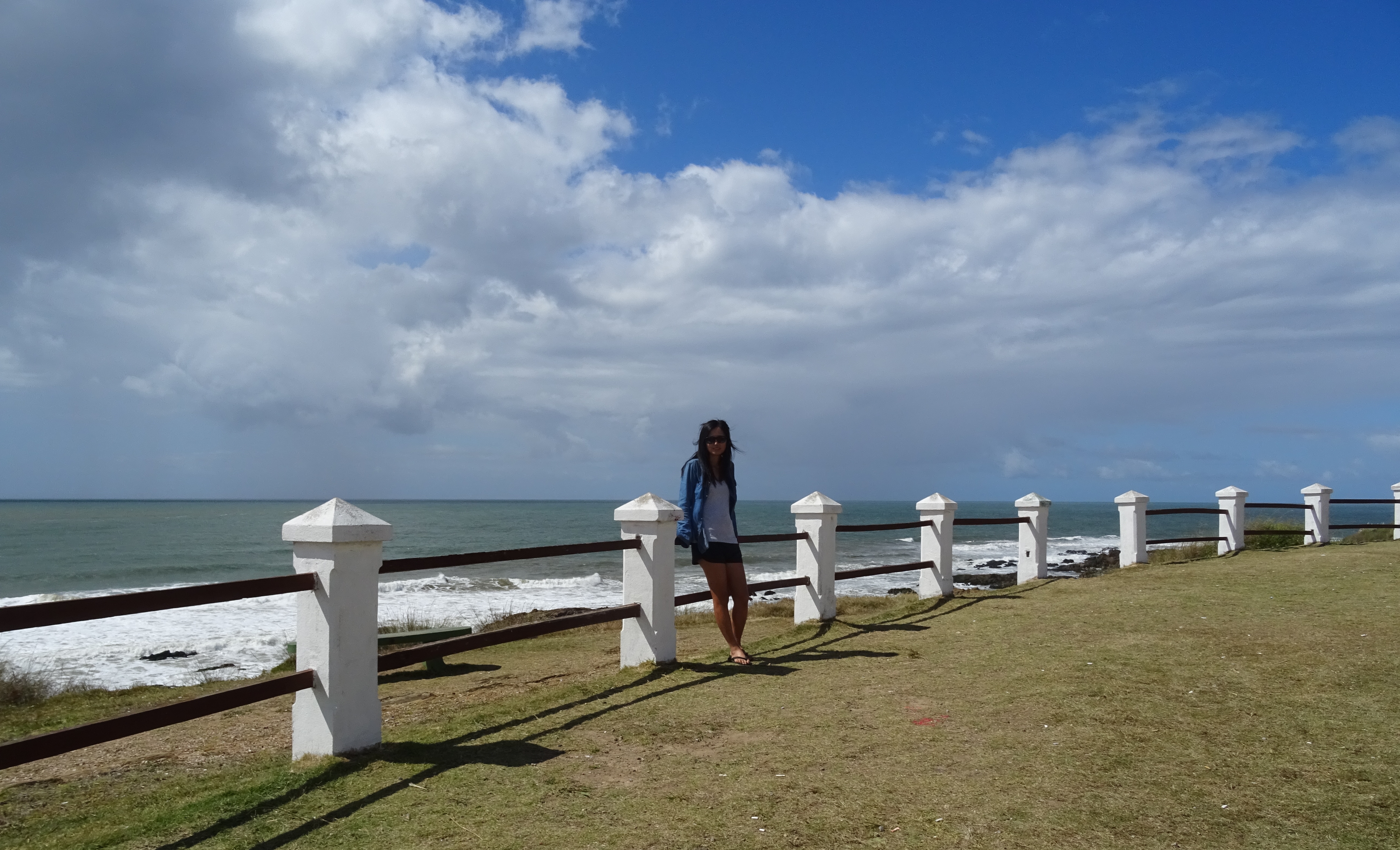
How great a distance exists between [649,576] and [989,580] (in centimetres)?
1800

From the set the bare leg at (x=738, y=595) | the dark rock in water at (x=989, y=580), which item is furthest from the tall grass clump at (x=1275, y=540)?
the bare leg at (x=738, y=595)

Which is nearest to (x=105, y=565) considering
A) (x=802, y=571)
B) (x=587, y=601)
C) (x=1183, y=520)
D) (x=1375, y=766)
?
(x=587, y=601)

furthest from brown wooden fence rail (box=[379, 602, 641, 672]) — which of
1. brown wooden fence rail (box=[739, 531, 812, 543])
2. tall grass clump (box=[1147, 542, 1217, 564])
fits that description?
tall grass clump (box=[1147, 542, 1217, 564])

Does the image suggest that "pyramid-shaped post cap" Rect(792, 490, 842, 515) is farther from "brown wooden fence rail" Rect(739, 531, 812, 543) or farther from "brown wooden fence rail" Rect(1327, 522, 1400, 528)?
"brown wooden fence rail" Rect(1327, 522, 1400, 528)

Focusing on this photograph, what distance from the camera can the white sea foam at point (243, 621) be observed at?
44.7ft

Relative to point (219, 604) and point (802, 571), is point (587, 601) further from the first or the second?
point (802, 571)

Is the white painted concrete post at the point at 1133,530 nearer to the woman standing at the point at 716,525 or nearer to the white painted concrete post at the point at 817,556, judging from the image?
the white painted concrete post at the point at 817,556

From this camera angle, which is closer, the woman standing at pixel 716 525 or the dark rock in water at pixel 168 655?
the woman standing at pixel 716 525

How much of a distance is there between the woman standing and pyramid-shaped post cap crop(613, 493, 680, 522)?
0.14m

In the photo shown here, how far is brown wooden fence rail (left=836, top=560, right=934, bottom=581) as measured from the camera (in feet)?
28.8

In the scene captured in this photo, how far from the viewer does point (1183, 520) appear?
86.5 meters

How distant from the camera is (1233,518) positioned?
14.9m

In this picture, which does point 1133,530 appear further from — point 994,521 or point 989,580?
point 989,580

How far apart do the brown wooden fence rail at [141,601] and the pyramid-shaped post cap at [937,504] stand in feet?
24.3
